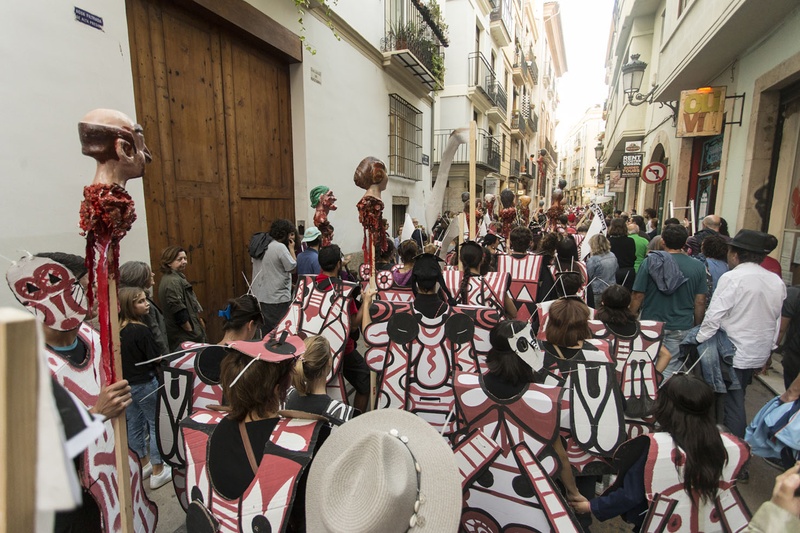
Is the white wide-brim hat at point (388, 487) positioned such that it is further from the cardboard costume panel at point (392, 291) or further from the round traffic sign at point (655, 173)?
the round traffic sign at point (655, 173)

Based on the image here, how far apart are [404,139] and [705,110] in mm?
6510

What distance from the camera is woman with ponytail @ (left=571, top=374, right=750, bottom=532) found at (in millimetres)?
1590

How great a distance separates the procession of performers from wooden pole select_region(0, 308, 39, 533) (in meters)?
0.74

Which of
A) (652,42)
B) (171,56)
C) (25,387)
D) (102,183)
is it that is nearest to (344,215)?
(171,56)

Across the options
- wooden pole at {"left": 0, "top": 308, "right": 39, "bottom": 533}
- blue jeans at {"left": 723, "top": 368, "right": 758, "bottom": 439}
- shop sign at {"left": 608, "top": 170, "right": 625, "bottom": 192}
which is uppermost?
shop sign at {"left": 608, "top": 170, "right": 625, "bottom": 192}

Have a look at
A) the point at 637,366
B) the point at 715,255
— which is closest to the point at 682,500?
the point at 637,366

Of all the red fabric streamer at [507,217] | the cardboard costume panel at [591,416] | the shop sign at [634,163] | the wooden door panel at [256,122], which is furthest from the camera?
the shop sign at [634,163]

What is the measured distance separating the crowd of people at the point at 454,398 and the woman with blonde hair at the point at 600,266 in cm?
101

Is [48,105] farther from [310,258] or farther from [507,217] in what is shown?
[507,217]

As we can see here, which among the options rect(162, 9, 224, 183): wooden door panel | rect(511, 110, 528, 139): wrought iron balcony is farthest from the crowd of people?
rect(511, 110, 528, 139): wrought iron balcony

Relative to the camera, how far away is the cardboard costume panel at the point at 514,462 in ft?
5.62

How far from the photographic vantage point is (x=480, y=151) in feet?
58.2

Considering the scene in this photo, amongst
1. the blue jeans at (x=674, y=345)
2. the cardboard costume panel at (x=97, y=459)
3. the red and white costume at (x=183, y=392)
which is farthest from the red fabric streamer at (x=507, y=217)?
the cardboard costume panel at (x=97, y=459)

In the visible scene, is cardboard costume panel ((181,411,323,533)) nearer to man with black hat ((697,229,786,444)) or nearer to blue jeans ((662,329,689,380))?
man with black hat ((697,229,786,444))
